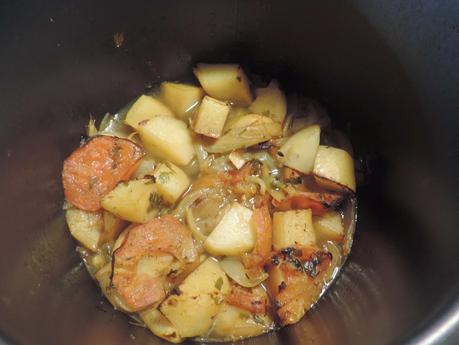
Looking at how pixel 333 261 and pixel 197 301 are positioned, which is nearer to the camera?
pixel 197 301

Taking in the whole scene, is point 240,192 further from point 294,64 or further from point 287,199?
point 294,64

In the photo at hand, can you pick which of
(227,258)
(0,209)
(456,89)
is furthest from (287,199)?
(0,209)

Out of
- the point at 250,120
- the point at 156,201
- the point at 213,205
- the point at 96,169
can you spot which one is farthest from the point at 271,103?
the point at 96,169

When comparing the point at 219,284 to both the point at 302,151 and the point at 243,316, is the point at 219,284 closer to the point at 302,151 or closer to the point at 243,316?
the point at 243,316

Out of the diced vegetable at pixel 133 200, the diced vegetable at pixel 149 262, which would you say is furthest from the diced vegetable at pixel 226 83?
the diced vegetable at pixel 149 262

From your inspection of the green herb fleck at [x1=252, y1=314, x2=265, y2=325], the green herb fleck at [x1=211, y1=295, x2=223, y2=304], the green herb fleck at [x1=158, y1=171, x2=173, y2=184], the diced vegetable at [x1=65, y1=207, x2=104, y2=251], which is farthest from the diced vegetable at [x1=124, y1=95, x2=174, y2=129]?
the green herb fleck at [x1=252, y1=314, x2=265, y2=325]

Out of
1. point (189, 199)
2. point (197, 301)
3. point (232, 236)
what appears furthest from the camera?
point (189, 199)
